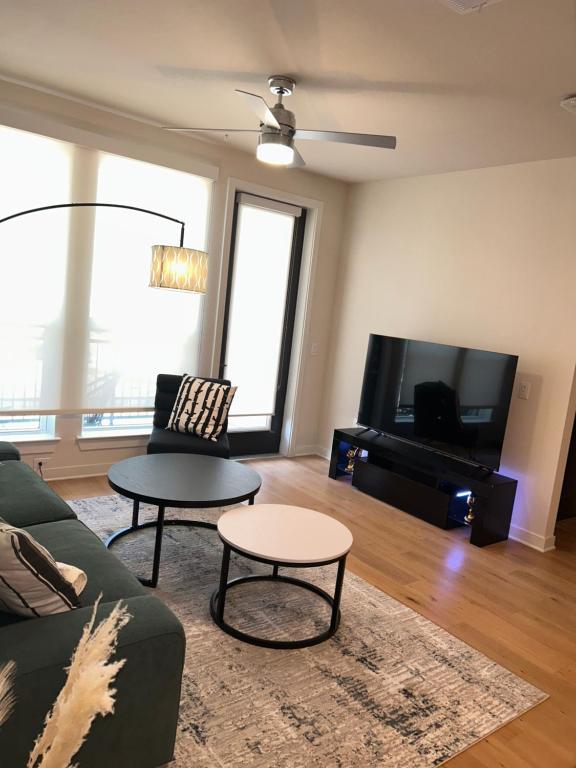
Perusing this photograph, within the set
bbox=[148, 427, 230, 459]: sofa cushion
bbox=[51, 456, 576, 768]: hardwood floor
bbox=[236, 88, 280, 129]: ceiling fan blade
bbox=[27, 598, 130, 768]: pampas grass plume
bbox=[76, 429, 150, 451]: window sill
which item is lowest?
bbox=[51, 456, 576, 768]: hardwood floor

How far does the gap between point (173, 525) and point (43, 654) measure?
2133 mm

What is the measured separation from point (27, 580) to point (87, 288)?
289 cm

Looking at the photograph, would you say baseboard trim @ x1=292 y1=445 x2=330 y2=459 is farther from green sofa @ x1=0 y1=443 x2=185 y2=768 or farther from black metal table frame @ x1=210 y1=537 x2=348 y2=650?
green sofa @ x1=0 y1=443 x2=185 y2=768

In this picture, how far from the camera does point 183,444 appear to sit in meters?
3.91

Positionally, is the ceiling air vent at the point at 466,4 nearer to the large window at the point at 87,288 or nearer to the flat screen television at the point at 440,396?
the flat screen television at the point at 440,396

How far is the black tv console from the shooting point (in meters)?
3.85

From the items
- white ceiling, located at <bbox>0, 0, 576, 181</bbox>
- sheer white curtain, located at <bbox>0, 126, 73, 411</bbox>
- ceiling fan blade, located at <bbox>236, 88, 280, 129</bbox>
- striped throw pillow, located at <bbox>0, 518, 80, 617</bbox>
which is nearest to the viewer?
striped throw pillow, located at <bbox>0, 518, 80, 617</bbox>

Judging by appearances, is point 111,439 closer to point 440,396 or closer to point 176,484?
point 176,484

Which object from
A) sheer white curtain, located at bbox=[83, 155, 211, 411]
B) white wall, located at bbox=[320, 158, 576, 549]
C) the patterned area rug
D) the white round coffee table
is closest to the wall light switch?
white wall, located at bbox=[320, 158, 576, 549]

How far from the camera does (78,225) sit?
157 inches

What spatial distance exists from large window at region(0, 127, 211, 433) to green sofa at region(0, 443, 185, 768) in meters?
2.50

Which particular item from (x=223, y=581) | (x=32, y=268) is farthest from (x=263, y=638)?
(x=32, y=268)

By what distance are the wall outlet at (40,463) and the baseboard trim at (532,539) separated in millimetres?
3400

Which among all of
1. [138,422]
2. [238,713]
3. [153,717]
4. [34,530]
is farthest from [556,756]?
[138,422]
